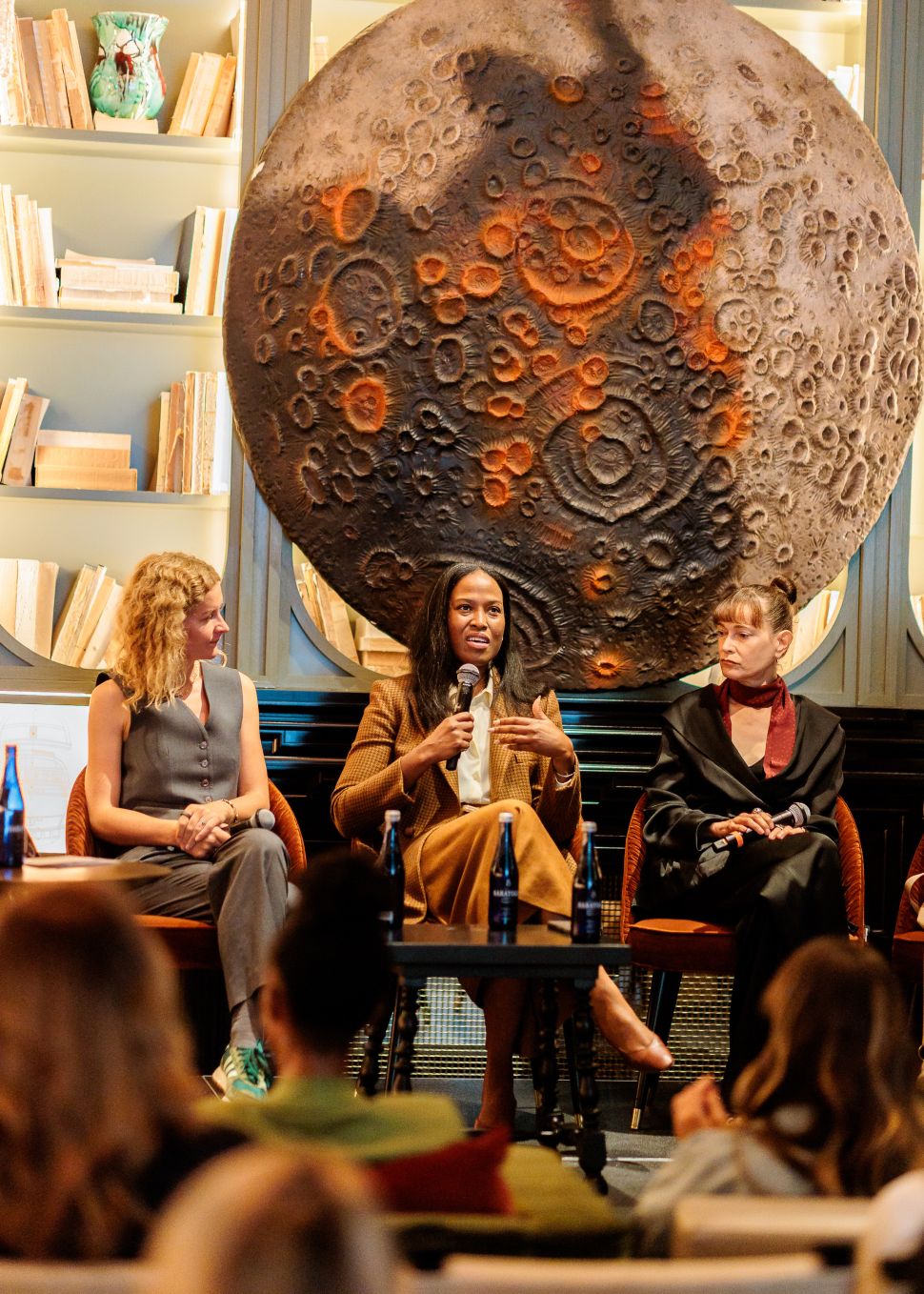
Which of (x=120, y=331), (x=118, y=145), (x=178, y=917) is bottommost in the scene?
(x=178, y=917)

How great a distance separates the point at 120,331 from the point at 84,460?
40 cm

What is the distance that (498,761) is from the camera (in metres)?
3.88

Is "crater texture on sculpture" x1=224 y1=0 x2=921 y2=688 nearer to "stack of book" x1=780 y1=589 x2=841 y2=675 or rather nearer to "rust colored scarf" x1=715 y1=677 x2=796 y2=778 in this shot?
"stack of book" x1=780 y1=589 x2=841 y2=675

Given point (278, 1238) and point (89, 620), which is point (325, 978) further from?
point (89, 620)

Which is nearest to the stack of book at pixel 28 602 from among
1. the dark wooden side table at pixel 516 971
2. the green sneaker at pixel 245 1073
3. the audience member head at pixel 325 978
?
the green sneaker at pixel 245 1073

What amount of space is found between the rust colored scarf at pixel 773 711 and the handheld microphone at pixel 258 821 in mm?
1193

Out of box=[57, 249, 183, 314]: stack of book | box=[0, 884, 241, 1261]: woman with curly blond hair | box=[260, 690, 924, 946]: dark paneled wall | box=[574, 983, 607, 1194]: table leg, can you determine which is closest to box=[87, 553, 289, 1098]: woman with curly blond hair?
box=[260, 690, 924, 946]: dark paneled wall

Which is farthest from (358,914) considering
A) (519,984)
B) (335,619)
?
(335,619)

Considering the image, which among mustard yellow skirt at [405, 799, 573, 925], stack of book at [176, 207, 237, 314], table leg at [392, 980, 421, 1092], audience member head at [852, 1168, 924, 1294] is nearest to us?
audience member head at [852, 1168, 924, 1294]

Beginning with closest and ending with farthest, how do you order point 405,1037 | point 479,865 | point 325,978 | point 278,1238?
point 278,1238 < point 325,978 < point 405,1037 < point 479,865

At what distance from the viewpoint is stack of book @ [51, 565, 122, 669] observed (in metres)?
4.25

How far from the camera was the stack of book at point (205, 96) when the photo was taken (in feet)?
14.3

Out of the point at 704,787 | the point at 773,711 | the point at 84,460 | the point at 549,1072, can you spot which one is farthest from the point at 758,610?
the point at 84,460

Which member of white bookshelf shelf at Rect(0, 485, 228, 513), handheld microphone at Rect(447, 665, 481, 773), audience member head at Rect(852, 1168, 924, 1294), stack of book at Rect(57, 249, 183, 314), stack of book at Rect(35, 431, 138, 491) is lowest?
audience member head at Rect(852, 1168, 924, 1294)
